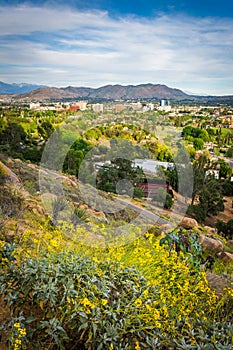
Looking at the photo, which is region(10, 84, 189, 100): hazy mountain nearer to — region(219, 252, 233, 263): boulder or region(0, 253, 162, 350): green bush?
region(219, 252, 233, 263): boulder

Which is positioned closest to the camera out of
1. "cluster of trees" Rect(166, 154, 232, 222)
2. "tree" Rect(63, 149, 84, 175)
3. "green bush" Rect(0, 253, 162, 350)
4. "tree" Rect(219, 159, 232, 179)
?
"green bush" Rect(0, 253, 162, 350)

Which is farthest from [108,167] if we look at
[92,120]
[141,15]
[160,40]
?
[160,40]

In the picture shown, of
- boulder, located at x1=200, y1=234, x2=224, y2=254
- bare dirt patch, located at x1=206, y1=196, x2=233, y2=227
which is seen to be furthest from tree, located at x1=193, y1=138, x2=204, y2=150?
boulder, located at x1=200, y1=234, x2=224, y2=254

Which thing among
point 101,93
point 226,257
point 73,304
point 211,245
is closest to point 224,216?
point 101,93

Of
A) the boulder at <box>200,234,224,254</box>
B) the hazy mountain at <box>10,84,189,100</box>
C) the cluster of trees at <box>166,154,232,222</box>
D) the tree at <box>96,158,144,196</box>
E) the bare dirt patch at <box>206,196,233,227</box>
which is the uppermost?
the hazy mountain at <box>10,84,189,100</box>

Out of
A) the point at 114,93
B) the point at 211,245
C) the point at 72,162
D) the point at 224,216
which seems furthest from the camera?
the point at 224,216

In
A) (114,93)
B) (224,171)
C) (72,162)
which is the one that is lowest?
(224,171)

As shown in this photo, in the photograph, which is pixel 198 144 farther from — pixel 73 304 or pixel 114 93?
pixel 73 304

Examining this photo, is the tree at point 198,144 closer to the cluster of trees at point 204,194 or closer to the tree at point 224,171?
the tree at point 224,171

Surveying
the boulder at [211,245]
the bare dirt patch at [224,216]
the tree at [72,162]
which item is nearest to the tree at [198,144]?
the bare dirt patch at [224,216]
